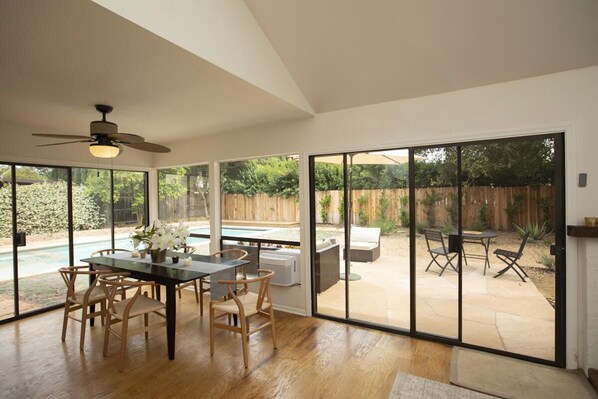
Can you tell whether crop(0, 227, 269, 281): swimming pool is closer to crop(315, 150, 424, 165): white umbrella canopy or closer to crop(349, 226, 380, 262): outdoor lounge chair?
crop(349, 226, 380, 262): outdoor lounge chair

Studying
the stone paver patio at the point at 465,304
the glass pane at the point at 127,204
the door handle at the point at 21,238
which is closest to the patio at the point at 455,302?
the stone paver patio at the point at 465,304

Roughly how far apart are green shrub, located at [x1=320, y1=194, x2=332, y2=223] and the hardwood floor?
1286 millimetres

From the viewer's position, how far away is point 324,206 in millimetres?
3854

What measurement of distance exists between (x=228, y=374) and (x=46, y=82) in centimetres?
291

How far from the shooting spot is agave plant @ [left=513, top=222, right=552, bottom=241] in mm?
2730

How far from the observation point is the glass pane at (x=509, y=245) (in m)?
2.72

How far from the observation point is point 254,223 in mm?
4590

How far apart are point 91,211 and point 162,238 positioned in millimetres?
2327

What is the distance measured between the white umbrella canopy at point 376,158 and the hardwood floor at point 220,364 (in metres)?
1.90

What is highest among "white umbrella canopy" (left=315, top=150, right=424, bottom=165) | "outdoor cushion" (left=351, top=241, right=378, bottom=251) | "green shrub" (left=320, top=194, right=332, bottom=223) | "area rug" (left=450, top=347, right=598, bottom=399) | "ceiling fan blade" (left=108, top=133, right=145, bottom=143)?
"ceiling fan blade" (left=108, top=133, right=145, bottom=143)

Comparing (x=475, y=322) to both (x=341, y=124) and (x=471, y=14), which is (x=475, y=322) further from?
(x=471, y=14)

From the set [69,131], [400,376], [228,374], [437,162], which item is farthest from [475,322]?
[69,131]

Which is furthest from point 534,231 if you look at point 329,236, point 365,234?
point 329,236

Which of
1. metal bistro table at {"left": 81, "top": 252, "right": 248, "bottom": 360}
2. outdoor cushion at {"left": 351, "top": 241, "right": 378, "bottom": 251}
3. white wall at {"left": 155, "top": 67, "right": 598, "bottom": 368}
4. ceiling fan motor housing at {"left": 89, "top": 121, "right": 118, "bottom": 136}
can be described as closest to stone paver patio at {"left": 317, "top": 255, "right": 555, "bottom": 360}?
outdoor cushion at {"left": 351, "top": 241, "right": 378, "bottom": 251}
